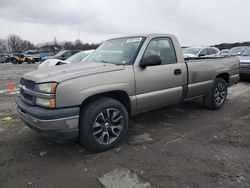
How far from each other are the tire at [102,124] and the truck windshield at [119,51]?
2.83 ft

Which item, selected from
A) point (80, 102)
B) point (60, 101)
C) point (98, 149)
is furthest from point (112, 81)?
point (98, 149)

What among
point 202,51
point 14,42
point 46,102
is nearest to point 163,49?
point 46,102

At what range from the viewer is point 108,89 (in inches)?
135

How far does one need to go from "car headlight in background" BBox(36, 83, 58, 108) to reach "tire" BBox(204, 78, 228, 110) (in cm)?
400

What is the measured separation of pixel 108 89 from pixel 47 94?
2.96 ft

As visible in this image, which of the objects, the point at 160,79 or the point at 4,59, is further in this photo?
the point at 4,59

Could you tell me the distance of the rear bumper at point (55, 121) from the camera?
3006mm

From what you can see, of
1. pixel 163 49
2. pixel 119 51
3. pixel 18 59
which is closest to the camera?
pixel 119 51

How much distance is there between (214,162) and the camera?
10.5 ft

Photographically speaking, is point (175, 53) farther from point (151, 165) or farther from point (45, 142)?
point (45, 142)

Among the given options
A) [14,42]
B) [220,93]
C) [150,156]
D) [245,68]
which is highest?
[14,42]

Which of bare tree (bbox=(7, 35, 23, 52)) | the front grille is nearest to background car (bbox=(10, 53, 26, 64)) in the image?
the front grille

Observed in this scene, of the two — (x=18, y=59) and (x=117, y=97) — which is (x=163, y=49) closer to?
(x=117, y=97)

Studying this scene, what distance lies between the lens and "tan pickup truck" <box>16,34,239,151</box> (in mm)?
3068
